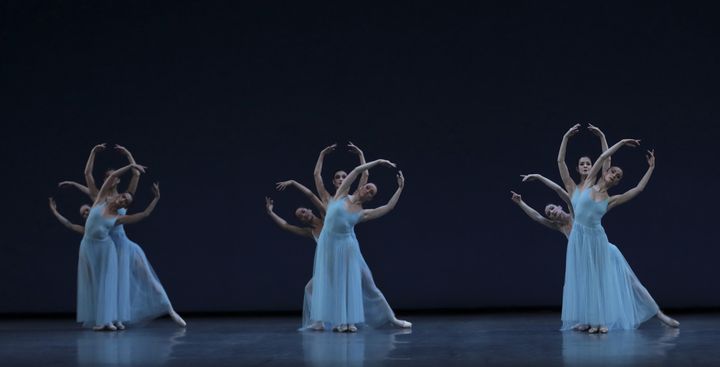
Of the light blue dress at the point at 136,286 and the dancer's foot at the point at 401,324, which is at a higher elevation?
Result: the light blue dress at the point at 136,286

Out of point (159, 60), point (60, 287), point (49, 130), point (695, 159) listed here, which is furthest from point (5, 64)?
point (695, 159)

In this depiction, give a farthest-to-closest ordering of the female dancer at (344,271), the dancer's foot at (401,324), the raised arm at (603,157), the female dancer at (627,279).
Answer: the dancer's foot at (401,324) < the female dancer at (344,271) < the female dancer at (627,279) < the raised arm at (603,157)

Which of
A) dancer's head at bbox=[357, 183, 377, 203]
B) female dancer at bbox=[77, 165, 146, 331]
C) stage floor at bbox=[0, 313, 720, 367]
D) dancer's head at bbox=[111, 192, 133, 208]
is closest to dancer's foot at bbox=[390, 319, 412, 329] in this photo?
stage floor at bbox=[0, 313, 720, 367]

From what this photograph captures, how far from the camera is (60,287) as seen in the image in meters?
9.88

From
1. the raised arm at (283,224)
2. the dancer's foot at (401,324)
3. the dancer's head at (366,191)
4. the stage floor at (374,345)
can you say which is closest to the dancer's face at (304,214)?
the raised arm at (283,224)

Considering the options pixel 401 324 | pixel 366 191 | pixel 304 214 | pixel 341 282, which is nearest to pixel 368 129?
pixel 304 214

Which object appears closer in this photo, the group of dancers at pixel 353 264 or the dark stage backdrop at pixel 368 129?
the group of dancers at pixel 353 264

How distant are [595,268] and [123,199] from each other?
387 cm

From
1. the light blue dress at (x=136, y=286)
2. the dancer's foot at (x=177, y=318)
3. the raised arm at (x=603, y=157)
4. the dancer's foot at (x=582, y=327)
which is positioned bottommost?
the dancer's foot at (x=177, y=318)

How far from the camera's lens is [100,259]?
323 inches

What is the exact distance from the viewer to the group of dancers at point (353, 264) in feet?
23.3

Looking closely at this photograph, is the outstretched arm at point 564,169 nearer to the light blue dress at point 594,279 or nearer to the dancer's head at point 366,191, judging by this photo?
the light blue dress at point 594,279

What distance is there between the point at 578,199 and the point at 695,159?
2.76 metres

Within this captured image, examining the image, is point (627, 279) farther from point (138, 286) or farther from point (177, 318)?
point (138, 286)
